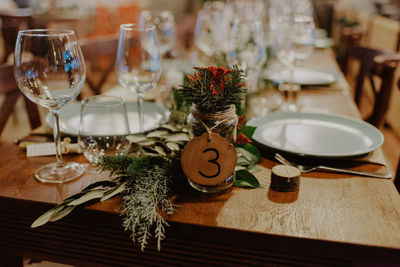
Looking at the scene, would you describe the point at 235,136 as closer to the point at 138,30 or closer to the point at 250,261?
the point at 250,261

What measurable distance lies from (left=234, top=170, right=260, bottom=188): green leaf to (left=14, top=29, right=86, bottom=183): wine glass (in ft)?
1.09

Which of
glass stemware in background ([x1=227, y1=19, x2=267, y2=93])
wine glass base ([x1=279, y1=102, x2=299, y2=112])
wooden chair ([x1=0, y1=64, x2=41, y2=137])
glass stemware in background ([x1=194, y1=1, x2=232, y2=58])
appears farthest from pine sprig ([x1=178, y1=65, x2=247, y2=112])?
glass stemware in background ([x1=194, y1=1, x2=232, y2=58])

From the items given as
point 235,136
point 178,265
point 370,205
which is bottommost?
point 178,265

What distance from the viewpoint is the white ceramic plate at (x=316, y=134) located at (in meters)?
0.88

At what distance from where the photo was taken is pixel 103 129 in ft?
2.73

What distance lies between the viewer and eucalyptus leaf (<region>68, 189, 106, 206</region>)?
26.0 inches

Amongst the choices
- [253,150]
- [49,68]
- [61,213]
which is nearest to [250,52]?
[253,150]

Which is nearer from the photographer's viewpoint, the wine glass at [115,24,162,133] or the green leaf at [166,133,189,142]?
the green leaf at [166,133,189,142]

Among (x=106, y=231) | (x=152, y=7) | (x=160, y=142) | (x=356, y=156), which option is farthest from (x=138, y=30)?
(x=152, y=7)

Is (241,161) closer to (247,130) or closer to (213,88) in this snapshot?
(247,130)

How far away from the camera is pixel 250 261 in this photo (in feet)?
2.18

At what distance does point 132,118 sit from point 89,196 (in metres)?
0.46

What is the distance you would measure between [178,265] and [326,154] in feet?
1.27

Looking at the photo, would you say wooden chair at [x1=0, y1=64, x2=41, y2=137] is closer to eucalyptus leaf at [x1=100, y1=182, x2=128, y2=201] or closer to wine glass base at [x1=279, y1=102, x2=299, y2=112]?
eucalyptus leaf at [x1=100, y1=182, x2=128, y2=201]
